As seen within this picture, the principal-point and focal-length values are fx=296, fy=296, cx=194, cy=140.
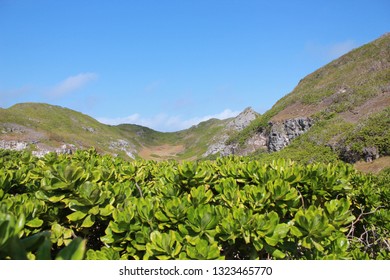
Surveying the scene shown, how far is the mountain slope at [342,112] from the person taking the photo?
18.5m

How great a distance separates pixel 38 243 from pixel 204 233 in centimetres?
143

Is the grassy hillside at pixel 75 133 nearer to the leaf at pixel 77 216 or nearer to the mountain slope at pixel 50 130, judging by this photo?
the mountain slope at pixel 50 130

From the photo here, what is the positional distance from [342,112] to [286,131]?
17.3 ft

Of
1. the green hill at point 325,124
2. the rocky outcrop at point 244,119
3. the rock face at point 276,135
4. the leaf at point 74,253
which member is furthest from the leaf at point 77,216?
the rocky outcrop at point 244,119

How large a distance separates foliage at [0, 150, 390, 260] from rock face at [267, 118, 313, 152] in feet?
83.2

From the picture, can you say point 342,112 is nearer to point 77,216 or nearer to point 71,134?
point 77,216

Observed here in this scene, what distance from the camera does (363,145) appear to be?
57.8 feet

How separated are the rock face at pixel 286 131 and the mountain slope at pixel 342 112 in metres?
0.12

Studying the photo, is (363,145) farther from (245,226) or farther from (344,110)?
(245,226)

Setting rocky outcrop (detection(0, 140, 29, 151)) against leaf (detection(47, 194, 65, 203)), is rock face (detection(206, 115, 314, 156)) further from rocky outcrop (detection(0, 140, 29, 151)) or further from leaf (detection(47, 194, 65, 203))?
leaf (detection(47, 194, 65, 203))

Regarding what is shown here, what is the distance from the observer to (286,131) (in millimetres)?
29547

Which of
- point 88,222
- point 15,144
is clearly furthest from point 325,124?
point 15,144
